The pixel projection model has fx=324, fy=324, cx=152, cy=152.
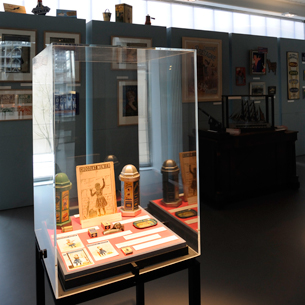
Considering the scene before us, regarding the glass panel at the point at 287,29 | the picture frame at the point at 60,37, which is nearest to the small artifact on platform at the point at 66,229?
the picture frame at the point at 60,37

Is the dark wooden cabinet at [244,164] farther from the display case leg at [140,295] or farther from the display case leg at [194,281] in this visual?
the display case leg at [194,281]

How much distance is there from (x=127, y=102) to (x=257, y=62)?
5530 millimetres

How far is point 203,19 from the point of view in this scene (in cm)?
673

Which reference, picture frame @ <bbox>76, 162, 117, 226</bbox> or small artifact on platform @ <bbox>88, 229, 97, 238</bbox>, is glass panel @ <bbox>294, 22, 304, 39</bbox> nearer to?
picture frame @ <bbox>76, 162, 117, 226</bbox>

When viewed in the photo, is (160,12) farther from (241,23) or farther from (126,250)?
(126,250)

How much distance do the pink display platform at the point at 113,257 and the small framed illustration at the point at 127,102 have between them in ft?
1.64

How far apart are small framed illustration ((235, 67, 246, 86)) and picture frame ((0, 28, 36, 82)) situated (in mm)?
3704

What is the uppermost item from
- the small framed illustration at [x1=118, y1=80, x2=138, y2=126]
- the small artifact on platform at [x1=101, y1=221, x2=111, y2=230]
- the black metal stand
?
the small framed illustration at [x1=118, y1=80, x2=138, y2=126]

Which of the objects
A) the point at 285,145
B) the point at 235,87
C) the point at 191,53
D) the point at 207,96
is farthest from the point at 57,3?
the point at 191,53

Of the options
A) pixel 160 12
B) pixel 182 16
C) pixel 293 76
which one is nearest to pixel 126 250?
pixel 160 12

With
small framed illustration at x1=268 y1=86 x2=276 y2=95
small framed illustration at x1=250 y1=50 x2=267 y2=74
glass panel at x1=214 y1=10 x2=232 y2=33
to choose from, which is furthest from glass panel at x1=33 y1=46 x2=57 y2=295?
glass panel at x1=214 y1=10 x2=232 y2=33

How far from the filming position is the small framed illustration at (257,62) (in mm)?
6316

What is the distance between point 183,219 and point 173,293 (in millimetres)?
1185

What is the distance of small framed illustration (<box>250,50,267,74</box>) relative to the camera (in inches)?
249
